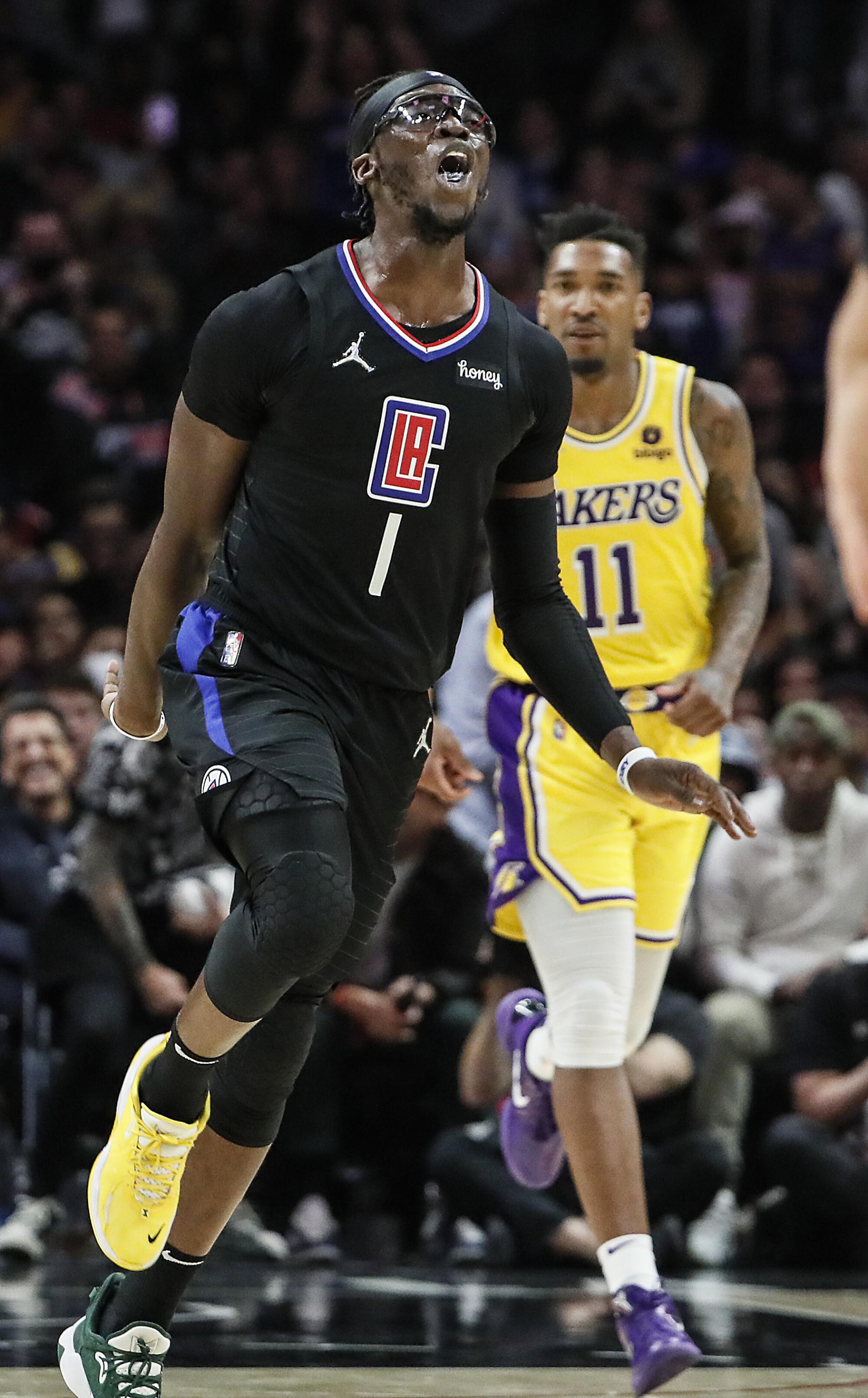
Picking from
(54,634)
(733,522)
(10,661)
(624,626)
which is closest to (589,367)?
(733,522)

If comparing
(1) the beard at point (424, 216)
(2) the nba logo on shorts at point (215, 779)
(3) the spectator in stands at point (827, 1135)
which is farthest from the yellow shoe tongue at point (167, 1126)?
(3) the spectator in stands at point (827, 1135)

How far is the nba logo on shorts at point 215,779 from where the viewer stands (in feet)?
11.5

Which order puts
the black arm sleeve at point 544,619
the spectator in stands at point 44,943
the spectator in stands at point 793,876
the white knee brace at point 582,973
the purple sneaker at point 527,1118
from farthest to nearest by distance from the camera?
the spectator in stands at point 793,876 → the spectator in stands at point 44,943 → the purple sneaker at point 527,1118 → the white knee brace at point 582,973 → the black arm sleeve at point 544,619

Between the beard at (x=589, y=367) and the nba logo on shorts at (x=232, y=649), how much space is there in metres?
1.69

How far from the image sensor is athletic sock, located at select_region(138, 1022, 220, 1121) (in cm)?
354

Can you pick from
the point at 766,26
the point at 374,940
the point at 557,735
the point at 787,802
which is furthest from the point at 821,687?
the point at 766,26

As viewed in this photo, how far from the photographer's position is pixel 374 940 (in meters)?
7.52

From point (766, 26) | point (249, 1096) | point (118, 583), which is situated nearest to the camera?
point (249, 1096)

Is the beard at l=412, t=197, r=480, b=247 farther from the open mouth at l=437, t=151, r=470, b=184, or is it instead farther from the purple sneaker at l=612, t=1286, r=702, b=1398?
the purple sneaker at l=612, t=1286, r=702, b=1398

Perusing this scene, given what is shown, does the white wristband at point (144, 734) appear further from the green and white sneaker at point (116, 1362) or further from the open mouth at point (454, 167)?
the open mouth at point (454, 167)

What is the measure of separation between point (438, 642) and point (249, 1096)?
86cm

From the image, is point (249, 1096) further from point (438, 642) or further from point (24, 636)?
point (24, 636)

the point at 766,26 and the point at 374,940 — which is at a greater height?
the point at 766,26

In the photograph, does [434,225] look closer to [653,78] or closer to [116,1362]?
[116,1362]
